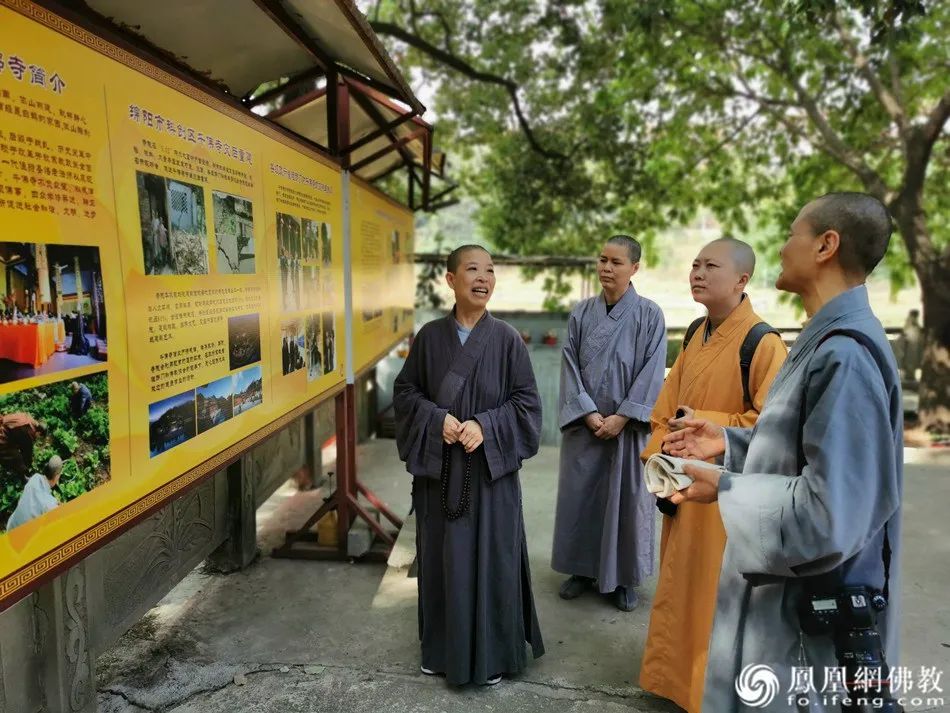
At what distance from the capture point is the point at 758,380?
240 cm

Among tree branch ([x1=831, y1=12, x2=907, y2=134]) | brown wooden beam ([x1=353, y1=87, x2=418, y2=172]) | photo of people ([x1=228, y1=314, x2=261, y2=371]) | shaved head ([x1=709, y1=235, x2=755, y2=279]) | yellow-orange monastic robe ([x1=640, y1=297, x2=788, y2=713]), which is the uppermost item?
tree branch ([x1=831, y1=12, x2=907, y2=134])

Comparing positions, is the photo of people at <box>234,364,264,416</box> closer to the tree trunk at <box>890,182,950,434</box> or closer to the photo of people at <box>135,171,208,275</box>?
the photo of people at <box>135,171,208,275</box>

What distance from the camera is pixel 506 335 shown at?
112 inches

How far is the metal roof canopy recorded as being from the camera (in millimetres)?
2551

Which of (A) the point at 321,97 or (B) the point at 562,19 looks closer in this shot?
(A) the point at 321,97

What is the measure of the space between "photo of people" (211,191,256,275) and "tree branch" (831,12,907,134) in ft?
25.2

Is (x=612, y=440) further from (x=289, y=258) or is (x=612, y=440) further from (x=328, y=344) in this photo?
(x=289, y=258)

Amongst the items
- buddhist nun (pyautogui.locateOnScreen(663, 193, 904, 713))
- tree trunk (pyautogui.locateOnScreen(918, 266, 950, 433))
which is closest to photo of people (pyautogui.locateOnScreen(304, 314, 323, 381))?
buddhist nun (pyautogui.locateOnScreen(663, 193, 904, 713))

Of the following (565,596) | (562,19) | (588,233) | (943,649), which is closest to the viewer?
(943,649)

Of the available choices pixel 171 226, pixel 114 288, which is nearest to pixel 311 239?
pixel 171 226

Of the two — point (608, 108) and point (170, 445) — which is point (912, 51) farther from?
point (170, 445)

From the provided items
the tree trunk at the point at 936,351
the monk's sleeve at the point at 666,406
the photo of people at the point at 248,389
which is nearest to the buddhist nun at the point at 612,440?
the monk's sleeve at the point at 666,406

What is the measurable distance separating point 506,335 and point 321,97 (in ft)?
7.63

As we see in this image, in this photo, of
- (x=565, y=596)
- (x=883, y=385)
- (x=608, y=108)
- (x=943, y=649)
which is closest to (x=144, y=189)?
(x=883, y=385)
